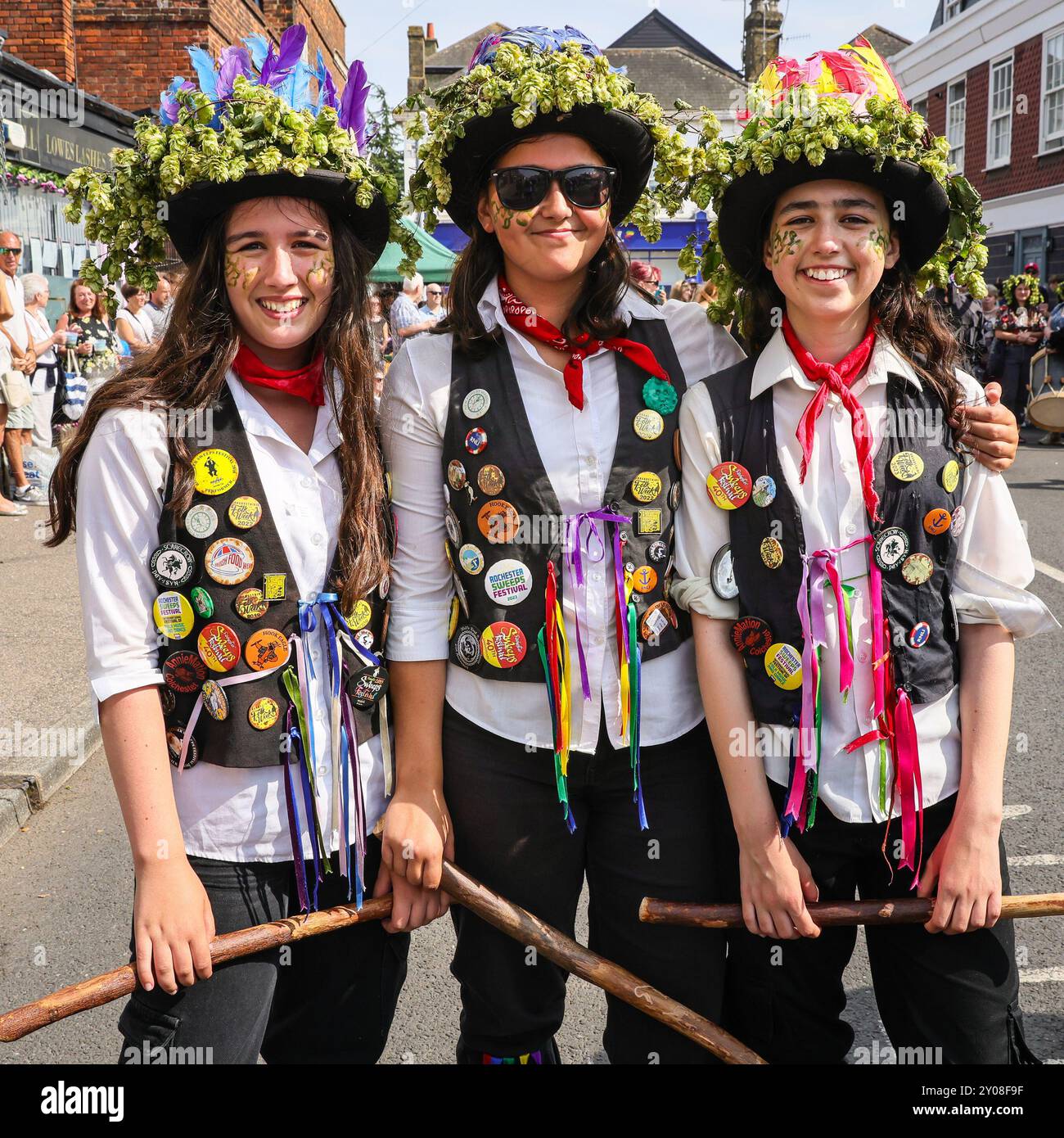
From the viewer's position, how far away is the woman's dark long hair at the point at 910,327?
2258mm

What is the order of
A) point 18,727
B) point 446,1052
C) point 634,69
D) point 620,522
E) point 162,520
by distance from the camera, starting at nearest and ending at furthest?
1. point 162,520
2. point 620,522
3. point 446,1052
4. point 18,727
5. point 634,69

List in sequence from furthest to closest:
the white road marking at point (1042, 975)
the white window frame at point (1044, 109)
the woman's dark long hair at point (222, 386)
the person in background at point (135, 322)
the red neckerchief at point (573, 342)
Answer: the white window frame at point (1044, 109), the person in background at point (135, 322), the white road marking at point (1042, 975), the red neckerchief at point (573, 342), the woman's dark long hair at point (222, 386)

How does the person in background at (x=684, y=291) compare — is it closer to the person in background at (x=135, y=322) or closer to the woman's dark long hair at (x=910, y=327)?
the person in background at (x=135, y=322)

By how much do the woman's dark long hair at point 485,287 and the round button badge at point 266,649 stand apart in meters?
0.71

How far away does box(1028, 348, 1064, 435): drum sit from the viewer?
11.9 metres

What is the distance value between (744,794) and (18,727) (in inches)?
150

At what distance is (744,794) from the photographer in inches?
84.7

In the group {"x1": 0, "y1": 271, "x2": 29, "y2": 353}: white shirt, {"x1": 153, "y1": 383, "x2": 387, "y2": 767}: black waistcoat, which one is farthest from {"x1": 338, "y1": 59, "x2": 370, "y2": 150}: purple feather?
{"x1": 0, "y1": 271, "x2": 29, "y2": 353}: white shirt

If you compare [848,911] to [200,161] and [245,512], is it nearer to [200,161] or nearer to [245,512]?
[245,512]

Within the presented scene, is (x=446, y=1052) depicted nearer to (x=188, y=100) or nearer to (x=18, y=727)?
(x=188, y=100)

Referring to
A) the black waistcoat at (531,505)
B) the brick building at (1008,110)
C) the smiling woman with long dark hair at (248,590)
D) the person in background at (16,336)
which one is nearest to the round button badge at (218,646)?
the smiling woman with long dark hair at (248,590)

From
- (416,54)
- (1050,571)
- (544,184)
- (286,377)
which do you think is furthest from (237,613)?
(416,54)
